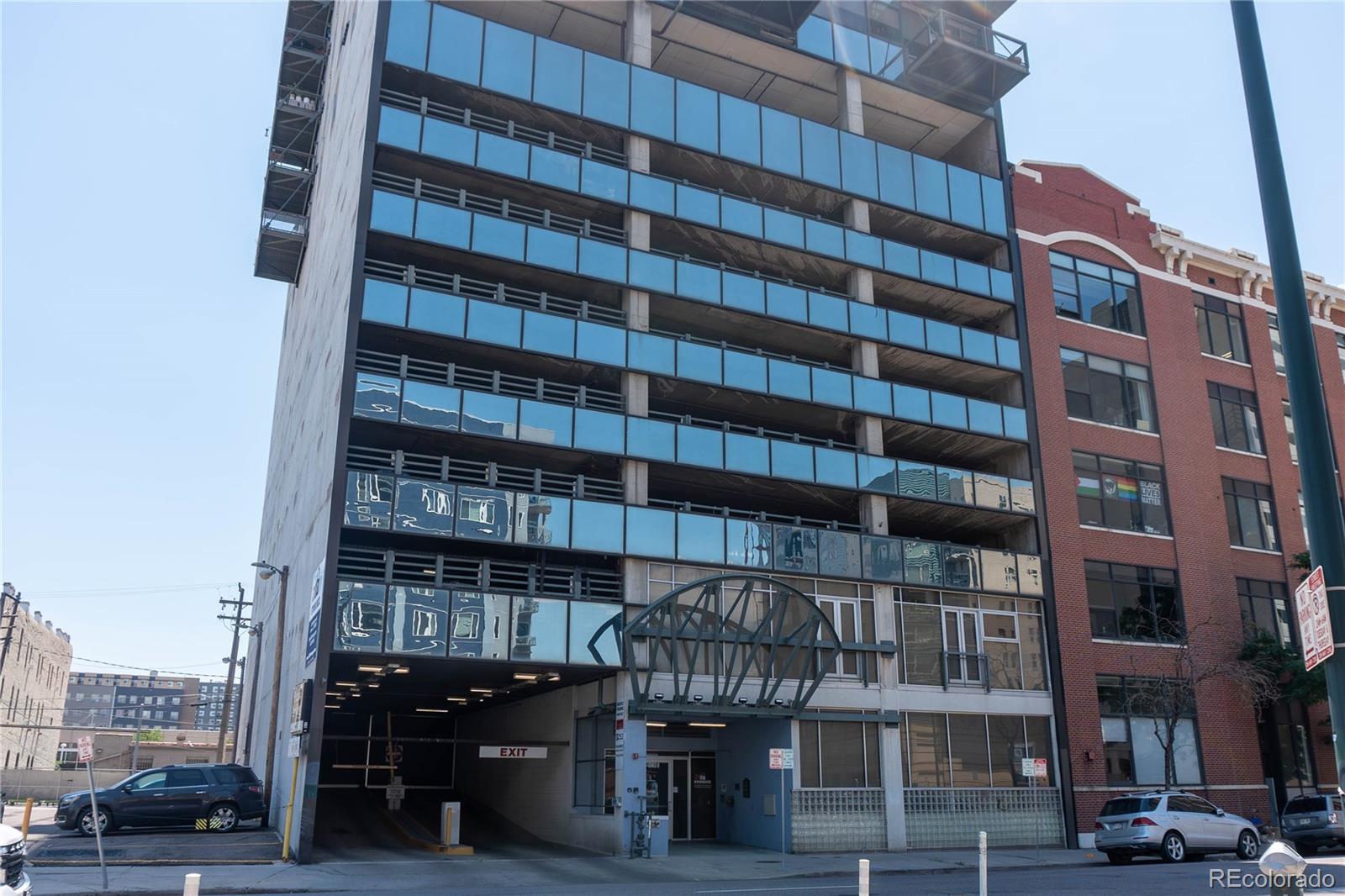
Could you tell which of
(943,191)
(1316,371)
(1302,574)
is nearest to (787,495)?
(943,191)

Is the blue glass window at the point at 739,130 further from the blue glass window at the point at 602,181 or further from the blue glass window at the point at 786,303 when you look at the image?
the blue glass window at the point at 786,303

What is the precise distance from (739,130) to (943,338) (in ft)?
32.8

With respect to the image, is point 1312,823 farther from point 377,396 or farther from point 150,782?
point 150,782

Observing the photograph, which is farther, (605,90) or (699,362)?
(605,90)

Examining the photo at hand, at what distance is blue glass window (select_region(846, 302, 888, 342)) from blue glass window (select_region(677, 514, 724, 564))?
351 inches

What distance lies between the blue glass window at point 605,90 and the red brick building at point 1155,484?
618 inches

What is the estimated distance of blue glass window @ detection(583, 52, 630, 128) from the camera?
33281mm

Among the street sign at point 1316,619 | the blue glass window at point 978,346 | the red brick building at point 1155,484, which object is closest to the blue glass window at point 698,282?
the blue glass window at point 978,346

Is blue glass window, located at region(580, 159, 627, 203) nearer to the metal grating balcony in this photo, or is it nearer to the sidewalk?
the sidewalk

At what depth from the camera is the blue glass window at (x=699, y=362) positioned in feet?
106

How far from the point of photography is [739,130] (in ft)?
116

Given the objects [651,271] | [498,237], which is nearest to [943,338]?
[651,271]

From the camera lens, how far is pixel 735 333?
118 ft

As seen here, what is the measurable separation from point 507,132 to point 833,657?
1844 centimetres
